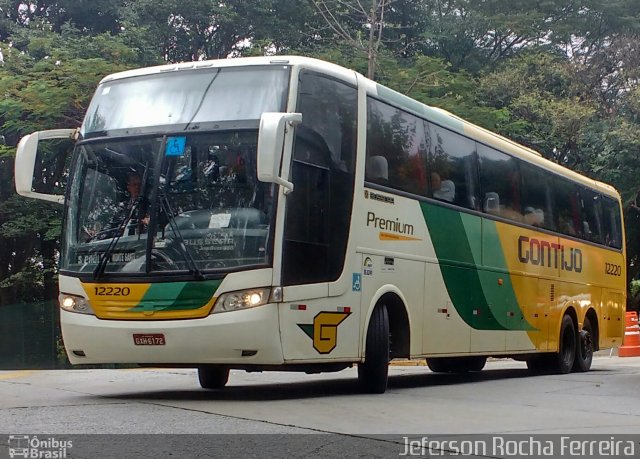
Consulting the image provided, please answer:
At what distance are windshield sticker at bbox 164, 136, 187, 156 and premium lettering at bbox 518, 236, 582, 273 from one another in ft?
24.0

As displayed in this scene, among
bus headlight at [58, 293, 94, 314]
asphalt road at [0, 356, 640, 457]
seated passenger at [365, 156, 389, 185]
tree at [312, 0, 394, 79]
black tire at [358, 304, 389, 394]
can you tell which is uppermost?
tree at [312, 0, 394, 79]

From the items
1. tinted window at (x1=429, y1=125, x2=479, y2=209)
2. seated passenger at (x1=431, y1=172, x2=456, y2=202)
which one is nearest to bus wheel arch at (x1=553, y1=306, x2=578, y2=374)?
tinted window at (x1=429, y1=125, x2=479, y2=209)

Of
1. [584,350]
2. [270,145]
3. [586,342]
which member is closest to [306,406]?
[270,145]

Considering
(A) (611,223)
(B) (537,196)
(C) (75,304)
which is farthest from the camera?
(A) (611,223)

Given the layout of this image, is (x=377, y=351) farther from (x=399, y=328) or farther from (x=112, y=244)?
(x=112, y=244)

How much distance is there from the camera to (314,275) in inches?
387

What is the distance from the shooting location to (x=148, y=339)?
30.8 feet

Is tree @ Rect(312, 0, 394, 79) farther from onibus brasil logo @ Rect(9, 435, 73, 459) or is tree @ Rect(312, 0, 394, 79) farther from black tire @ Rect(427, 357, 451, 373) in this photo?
onibus brasil logo @ Rect(9, 435, 73, 459)

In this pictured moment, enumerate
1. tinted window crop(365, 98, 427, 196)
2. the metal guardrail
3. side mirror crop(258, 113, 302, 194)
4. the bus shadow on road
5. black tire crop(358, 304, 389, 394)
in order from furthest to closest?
the metal guardrail → tinted window crop(365, 98, 427, 196) → black tire crop(358, 304, 389, 394) → the bus shadow on road → side mirror crop(258, 113, 302, 194)

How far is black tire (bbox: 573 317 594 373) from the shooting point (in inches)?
700

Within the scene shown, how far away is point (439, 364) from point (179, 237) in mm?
7746

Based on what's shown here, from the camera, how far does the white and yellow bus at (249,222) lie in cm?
927

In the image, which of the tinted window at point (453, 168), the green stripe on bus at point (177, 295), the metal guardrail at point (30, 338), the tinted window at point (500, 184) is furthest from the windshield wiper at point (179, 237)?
the metal guardrail at point (30, 338)

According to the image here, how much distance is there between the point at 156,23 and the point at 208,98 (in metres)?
18.8
